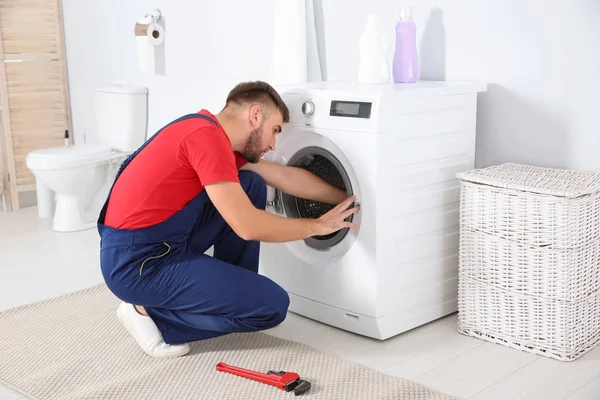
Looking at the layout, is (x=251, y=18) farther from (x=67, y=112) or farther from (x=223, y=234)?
(x=67, y=112)

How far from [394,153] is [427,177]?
0.19 meters

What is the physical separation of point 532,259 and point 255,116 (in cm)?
94

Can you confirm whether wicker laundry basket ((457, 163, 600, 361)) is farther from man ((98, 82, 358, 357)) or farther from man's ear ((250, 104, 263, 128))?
man's ear ((250, 104, 263, 128))

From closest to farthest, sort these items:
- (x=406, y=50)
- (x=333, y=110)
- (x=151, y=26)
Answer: (x=333, y=110) < (x=406, y=50) < (x=151, y=26)

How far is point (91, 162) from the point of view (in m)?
3.93

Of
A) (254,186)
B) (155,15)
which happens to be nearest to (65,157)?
(155,15)

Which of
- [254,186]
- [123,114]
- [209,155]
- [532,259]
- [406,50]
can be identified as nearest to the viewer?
[209,155]

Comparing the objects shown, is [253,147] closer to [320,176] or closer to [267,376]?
[320,176]

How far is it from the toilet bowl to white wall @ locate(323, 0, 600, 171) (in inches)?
73.4

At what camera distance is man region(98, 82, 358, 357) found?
2162 mm

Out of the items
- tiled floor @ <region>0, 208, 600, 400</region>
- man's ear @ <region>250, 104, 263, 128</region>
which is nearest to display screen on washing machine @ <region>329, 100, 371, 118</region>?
man's ear @ <region>250, 104, 263, 128</region>

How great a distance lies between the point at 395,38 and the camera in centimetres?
281

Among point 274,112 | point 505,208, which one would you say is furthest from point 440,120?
point 274,112

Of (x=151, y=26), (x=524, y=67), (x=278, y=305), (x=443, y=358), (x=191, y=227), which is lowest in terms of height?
(x=443, y=358)
